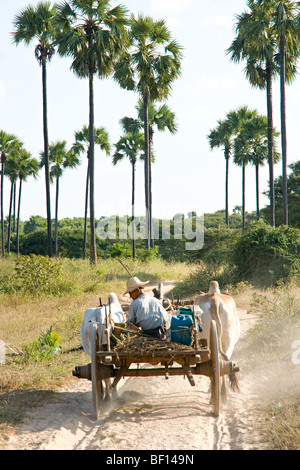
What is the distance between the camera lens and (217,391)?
5.41 m

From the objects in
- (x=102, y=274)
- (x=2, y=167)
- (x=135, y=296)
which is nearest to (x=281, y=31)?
(x=102, y=274)

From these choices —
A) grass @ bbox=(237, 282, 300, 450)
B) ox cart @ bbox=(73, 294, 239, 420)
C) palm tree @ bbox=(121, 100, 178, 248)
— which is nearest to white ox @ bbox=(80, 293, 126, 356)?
ox cart @ bbox=(73, 294, 239, 420)

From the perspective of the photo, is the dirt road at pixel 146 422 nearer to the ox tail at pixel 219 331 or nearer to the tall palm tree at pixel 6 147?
the ox tail at pixel 219 331

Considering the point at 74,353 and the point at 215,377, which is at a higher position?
the point at 215,377

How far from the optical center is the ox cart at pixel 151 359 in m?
5.36

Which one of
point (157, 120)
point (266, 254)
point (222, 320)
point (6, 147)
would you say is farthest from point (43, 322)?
point (6, 147)

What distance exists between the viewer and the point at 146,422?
212 inches

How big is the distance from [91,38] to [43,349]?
61.2ft

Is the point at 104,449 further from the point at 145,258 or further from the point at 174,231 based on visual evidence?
the point at 174,231

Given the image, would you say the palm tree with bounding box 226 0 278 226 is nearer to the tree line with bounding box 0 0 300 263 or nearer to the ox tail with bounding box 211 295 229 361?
the tree line with bounding box 0 0 300 263

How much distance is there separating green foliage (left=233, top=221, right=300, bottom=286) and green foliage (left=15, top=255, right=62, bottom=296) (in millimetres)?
6478

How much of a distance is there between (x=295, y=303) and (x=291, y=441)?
465 centimetres

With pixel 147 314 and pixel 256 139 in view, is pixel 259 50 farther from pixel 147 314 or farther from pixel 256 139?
pixel 147 314

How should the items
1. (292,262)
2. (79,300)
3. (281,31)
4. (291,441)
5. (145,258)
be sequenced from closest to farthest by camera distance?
1. (291,441)
2. (79,300)
3. (292,262)
4. (281,31)
5. (145,258)
